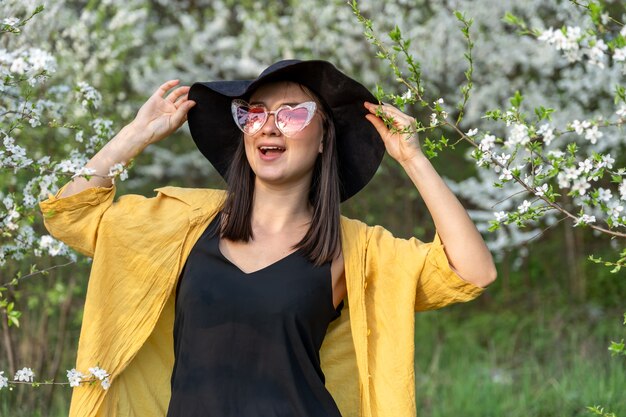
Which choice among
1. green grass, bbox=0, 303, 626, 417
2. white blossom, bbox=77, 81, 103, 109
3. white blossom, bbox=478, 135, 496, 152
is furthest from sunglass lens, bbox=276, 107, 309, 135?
green grass, bbox=0, 303, 626, 417

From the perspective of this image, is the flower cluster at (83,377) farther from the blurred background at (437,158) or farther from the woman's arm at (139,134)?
the blurred background at (437,158)

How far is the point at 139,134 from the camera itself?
10.0 ft

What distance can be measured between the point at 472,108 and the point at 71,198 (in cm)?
489

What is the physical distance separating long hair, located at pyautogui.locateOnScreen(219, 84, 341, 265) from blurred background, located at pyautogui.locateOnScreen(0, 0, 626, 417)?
82.6 inches

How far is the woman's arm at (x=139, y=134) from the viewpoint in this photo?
117 inches

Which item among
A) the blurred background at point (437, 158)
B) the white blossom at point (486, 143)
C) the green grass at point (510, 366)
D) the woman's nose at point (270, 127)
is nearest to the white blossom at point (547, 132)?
the white blossom at point (486, 143)

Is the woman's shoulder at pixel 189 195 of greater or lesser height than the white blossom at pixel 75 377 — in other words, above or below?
above

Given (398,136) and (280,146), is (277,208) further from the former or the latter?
(398,136)

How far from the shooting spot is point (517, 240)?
23.9 ft

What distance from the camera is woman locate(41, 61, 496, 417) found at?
9.27ft

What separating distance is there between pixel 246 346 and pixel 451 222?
2.20ft

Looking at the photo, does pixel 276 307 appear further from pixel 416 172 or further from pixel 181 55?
pixel 181 55

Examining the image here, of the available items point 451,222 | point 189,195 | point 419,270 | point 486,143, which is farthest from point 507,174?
point 189,195

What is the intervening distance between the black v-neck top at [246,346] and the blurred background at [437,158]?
88.8 inches
